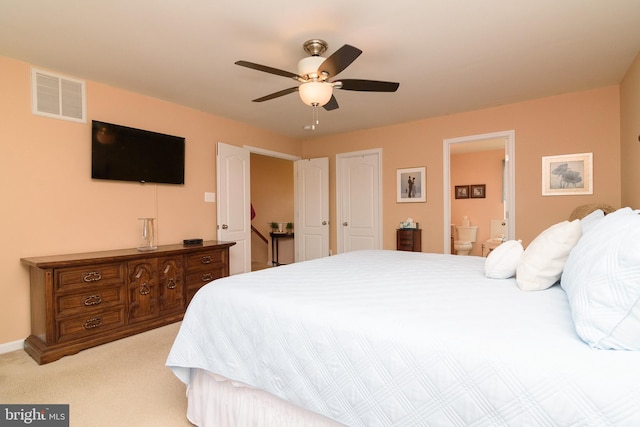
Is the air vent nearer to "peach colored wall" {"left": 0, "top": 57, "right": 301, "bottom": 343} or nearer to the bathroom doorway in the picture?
"peach colored wall" {"left": 0, "top": 57, "right": 301, "bottom": 343}

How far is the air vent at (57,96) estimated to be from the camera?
282 cm

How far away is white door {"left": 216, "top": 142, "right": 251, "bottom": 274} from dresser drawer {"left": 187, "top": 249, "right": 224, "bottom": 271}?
615 millimetres

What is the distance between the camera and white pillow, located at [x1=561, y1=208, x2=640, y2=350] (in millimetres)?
889

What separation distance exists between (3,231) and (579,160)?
5.87 m

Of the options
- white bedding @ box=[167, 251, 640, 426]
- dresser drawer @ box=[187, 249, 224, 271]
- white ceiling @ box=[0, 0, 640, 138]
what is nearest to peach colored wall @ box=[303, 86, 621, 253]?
white ceiling @ box=[0, 0, 640, 138]

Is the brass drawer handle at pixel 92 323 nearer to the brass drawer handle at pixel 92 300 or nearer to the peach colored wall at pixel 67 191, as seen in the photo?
the brass drawer handle at pixel 92 300

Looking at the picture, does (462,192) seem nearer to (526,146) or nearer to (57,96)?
(526,146)

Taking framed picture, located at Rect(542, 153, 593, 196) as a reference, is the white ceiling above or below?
above

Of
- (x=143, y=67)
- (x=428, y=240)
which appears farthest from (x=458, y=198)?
(x=143, y=67)

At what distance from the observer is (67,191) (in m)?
3.00

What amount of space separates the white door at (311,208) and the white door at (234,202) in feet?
4.14

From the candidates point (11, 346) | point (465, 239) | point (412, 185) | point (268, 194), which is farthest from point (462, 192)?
point (11, 346)

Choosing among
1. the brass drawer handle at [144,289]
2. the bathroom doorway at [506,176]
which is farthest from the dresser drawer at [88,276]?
the bathroom doorway at [506,176]

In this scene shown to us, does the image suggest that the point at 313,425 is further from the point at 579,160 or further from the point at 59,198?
the point at 579,160
